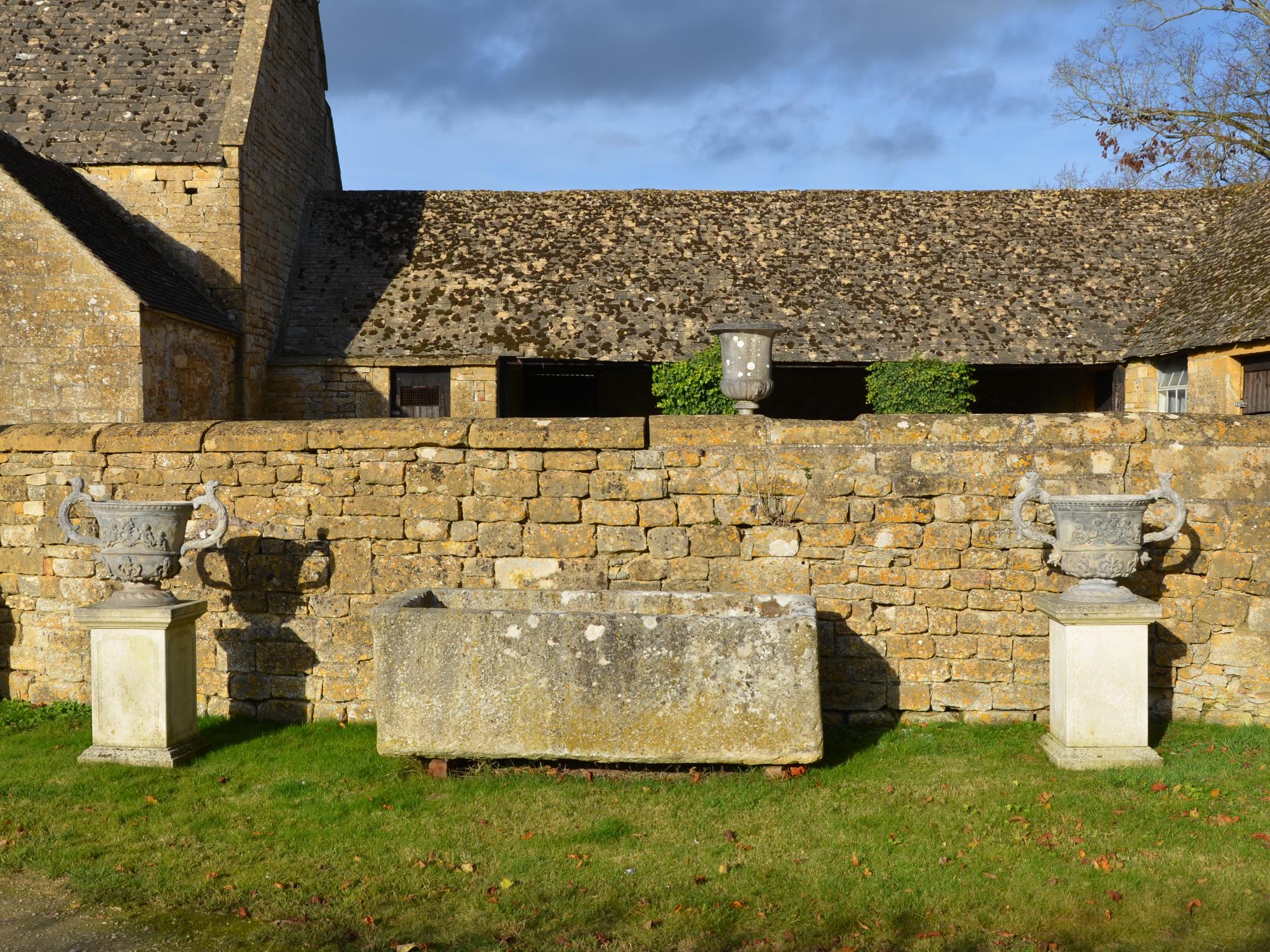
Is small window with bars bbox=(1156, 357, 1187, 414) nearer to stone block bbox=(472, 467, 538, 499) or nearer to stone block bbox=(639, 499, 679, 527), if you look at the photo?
stone block bbox=(639, 499, 679, 527)

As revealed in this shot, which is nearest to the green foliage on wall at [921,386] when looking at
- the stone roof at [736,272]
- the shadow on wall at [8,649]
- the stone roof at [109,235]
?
the stone roof at [736,272]

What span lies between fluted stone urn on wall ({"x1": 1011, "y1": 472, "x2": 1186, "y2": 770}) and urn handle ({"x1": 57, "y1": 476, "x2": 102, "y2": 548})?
17.7 feet

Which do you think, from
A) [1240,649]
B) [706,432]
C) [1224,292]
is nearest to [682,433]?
[706,432]

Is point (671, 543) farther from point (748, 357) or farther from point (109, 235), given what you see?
point (109, 235)

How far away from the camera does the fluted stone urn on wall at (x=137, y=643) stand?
217 inches

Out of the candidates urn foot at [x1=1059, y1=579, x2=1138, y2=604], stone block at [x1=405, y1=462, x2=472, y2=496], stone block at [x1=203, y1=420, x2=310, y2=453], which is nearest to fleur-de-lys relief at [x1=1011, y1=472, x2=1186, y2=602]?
urn foot at [x1=1059, y1=579, x2=1138, y2=604]

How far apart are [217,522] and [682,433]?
285 centimetres

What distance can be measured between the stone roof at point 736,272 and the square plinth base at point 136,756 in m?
8.79

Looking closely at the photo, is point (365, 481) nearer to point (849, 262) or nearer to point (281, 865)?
point (281, 865)

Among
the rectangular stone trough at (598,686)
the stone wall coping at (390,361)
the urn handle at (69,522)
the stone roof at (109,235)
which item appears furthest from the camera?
the stone wall coping at (390,361)

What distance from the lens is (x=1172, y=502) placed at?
18.1 feet

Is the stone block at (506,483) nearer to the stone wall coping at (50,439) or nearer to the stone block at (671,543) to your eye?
the stone block at (671,543)

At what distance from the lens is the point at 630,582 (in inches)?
244

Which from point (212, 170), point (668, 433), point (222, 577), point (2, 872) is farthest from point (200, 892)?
point (212, 170)
